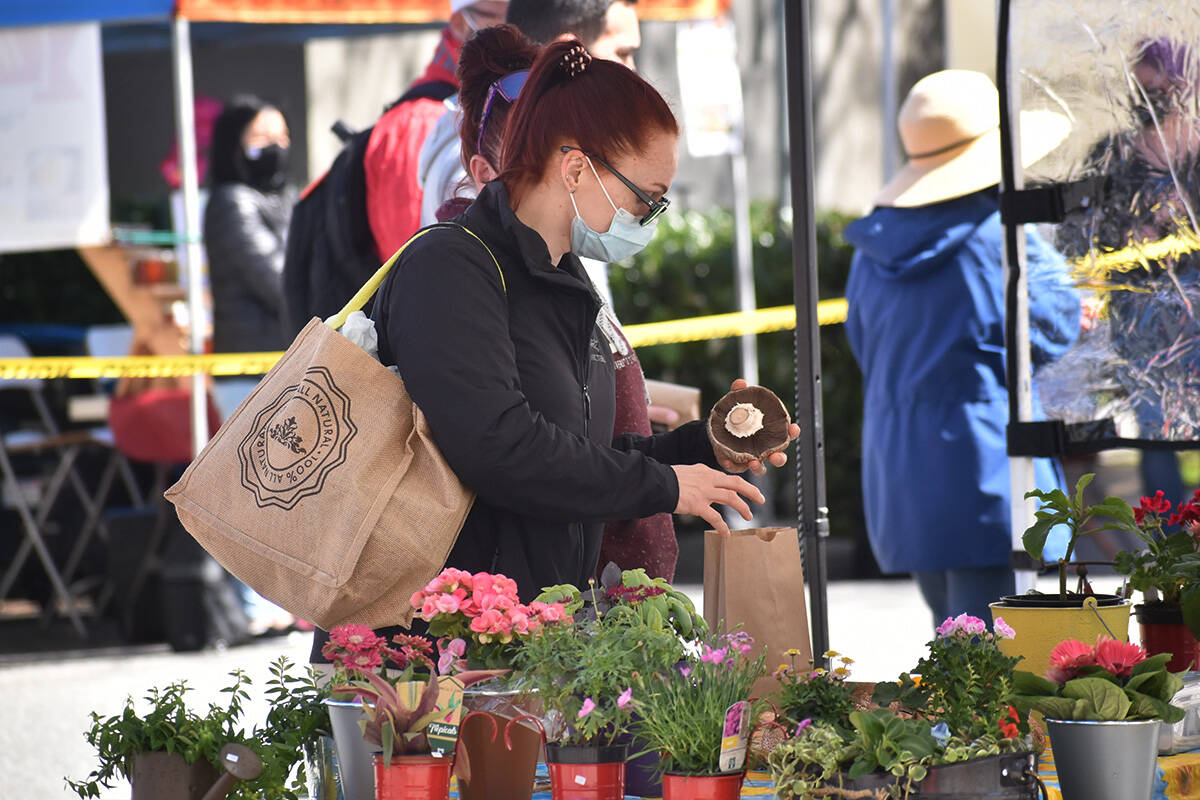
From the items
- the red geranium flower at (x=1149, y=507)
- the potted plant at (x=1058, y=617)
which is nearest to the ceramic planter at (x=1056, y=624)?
the potted plant at (x=1058, y=617)

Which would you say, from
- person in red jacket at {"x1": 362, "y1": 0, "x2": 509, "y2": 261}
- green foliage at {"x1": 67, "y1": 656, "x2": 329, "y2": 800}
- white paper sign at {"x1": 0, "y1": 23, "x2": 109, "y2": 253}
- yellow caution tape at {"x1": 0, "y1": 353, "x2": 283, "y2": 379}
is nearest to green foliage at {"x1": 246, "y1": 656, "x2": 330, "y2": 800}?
green foliage at {"x1": 67, "y1": 656, "x2": 329, "y2": 800}

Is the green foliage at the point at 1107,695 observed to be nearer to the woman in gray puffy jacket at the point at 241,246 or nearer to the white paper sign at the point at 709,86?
the woman in gray puffy jacket at the point at 241,246

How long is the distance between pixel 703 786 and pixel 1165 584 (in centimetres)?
98

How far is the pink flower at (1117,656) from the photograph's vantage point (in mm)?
1797

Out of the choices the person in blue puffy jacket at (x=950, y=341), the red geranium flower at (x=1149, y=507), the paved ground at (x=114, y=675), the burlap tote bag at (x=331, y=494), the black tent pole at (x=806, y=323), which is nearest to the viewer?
the burlap tote bag at (x=331, y=494)

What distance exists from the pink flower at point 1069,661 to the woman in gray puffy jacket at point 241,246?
5017 millimetres

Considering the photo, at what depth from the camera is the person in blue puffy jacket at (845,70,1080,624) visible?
150 inches

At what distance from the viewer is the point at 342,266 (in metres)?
3.67

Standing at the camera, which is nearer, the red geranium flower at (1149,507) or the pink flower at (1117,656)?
the pink flower at (1117,656)

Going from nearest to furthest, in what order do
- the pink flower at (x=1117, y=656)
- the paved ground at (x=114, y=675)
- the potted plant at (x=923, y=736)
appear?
the potted plant at (x=923, y=736) → the pink flower at (x=1117, y=656) → the paved ground at (x=114, y=675)

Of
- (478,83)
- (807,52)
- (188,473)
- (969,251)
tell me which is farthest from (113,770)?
(969,251)

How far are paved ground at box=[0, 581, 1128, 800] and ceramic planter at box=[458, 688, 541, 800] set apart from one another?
2.80 m

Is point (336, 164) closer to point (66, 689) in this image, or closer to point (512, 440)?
point (512, 440)

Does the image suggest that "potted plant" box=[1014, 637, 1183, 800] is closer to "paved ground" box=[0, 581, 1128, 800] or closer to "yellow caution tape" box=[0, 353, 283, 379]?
"paved ground" box=[0, 581, 1128, 800]
